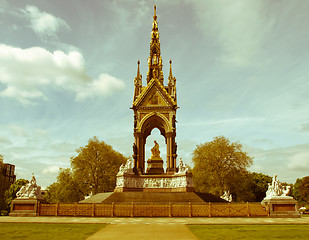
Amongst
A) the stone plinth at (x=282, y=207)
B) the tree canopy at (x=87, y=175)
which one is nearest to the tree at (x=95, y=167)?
the tree canopy at (x=87, y=175)

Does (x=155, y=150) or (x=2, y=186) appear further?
(x=2, y=186)

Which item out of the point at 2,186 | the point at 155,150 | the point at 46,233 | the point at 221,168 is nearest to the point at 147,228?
the point at 46,233

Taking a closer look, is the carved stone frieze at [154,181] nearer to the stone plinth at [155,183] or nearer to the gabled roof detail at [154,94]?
the stone plinth at [155,183]

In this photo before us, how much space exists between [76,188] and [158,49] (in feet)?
95.9

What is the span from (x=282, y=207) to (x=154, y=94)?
63.3 ft

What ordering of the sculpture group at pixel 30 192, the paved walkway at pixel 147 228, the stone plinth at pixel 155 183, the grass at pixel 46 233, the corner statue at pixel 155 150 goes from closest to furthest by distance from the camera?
the grass at pixel 46 233, the paved walkway at pixel 147 228, the sculpture group at pixel 30 192, the stone plinth at pixel 155 183, the corner statue at pixel 155 150

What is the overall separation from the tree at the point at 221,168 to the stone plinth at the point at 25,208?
31963mm

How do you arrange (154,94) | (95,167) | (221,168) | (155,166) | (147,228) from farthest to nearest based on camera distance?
1. (95,167)
2. (221,168)
3. (154,94)
4. (155,166)
5. (147,228)

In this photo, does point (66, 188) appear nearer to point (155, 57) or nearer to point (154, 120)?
point (154, 120)

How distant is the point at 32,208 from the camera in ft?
67.9

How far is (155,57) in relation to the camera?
1455 inches

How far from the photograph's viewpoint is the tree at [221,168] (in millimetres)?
46000

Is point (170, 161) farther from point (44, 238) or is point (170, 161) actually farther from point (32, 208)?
point (44, 238)

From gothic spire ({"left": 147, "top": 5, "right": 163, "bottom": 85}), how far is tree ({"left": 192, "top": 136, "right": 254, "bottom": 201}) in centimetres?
1946
